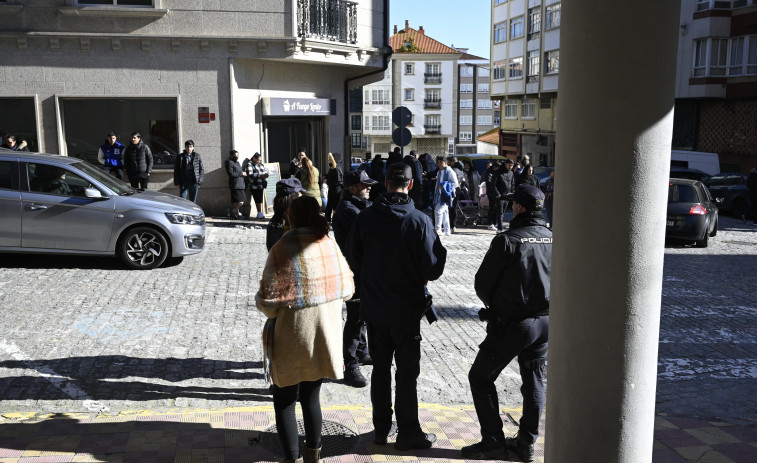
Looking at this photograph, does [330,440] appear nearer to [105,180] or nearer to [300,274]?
[300,274]

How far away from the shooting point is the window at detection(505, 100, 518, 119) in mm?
56906

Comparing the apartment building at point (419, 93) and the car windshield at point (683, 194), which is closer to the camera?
the car windshield at point (683, 194)

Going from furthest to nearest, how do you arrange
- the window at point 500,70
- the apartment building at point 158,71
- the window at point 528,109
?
the window at point 500,70
the window at point 528,109
the apartment building at point 158,71

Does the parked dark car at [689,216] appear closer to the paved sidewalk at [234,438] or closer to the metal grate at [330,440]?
the paved sidewalk at [234,438]

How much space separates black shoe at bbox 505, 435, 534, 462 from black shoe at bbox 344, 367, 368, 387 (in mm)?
1677

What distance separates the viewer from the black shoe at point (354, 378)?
6.45m

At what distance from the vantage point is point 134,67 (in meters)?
17.6

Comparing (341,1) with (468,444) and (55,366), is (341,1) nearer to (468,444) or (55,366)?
(55,366)

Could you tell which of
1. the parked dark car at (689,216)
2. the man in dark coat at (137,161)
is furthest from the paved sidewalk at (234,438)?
the man in dark coat at (137,161)

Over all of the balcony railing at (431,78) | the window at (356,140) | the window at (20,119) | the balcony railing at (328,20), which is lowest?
the window at (356,140)

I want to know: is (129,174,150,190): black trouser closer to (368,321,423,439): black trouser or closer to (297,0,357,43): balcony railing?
(297,0,357,43): balcony railing

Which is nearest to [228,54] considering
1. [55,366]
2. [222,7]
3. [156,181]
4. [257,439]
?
[222,7]

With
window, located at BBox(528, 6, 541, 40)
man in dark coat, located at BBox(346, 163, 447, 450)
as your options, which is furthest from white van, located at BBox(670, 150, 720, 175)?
man in dark coat, located at BBox(346, 163, 447, 450)

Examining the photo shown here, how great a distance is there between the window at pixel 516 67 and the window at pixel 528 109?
6.48 feet
